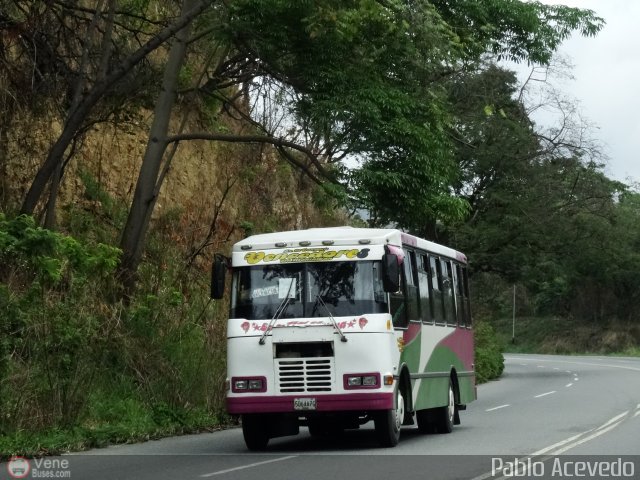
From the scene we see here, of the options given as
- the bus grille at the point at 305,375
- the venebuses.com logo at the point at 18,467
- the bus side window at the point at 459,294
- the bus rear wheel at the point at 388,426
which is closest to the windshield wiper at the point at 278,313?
the bus grille at the point at 305,375

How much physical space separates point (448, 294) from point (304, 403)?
5.44 m

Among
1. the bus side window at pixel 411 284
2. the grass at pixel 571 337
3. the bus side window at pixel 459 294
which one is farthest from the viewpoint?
the grass at pixel 571 337

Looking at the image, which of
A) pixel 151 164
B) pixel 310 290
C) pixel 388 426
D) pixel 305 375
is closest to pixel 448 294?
pixel 310 290

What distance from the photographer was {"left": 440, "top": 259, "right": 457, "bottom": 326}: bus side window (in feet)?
65.8

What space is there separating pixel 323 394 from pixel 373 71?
7.36 meters

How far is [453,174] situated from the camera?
2369 cm

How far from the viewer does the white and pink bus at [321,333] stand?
51.3 feet

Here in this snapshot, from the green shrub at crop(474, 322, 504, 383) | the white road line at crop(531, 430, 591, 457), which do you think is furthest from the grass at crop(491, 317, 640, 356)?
the white road line at crop(531, 430, 591, 457)

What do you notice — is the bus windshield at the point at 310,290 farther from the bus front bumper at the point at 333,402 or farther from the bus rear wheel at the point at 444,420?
the bus rear wheel at the point at 444,420

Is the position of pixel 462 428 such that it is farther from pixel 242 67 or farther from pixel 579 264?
pixel 579 264

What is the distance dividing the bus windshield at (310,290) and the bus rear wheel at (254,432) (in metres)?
1.40

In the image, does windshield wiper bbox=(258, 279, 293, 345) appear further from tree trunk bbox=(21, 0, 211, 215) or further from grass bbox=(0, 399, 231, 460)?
tree trunk bbox=(21, 0, 211, 215)

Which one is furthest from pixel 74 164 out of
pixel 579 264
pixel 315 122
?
pixel 579 264

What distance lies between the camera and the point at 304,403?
15594mm
